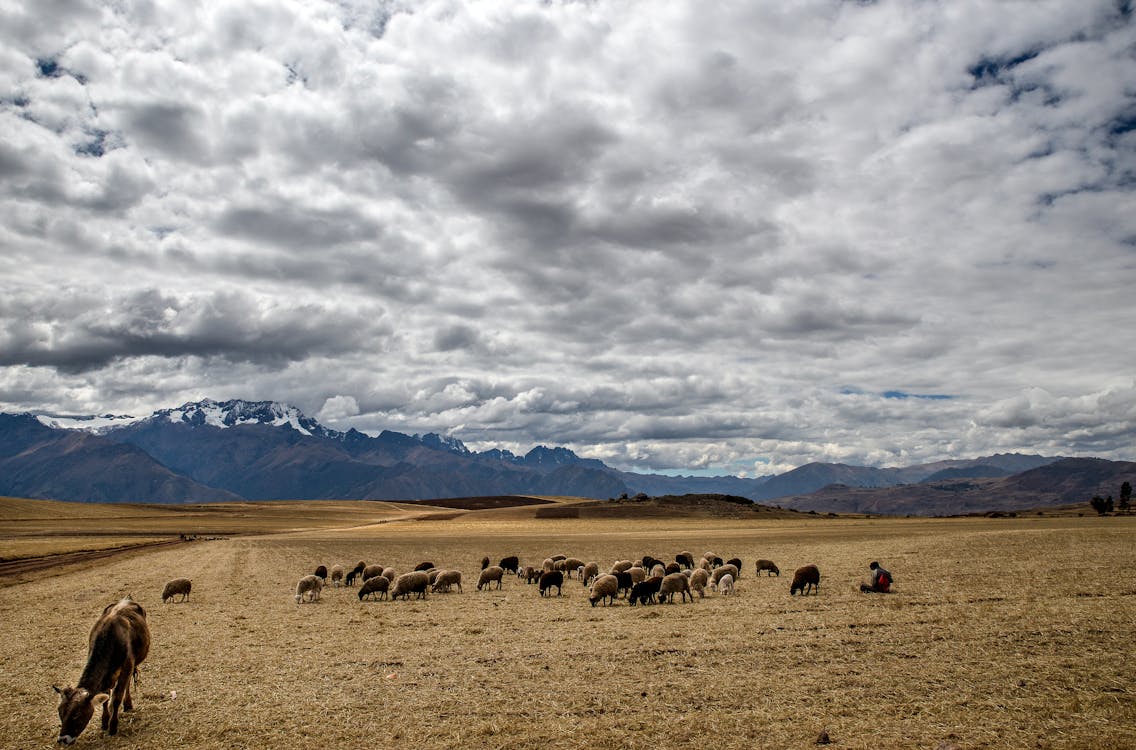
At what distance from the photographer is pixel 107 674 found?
11852 millimetres

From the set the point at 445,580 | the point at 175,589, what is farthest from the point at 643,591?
the point at 175,589

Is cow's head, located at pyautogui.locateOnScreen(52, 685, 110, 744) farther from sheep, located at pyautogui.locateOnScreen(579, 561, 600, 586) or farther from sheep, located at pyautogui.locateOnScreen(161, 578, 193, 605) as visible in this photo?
sheep, located at pyautogui.locateOnScreen(579, 561, 600, 586)

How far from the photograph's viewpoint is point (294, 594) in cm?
3041

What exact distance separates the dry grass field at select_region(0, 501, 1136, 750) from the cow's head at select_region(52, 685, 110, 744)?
0.94m

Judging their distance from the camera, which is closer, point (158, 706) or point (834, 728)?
point (834, 728)

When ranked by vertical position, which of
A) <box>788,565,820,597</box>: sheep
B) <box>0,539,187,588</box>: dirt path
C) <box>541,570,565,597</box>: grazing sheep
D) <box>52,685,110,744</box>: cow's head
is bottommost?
<box>0,539,187,588</box>: dirt path

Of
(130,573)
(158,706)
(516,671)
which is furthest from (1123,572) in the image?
(130,573)

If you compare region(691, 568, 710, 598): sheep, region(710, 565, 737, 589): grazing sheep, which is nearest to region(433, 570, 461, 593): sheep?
region(691, 568, 710, 598): sheep

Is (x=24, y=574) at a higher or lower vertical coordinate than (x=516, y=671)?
lower

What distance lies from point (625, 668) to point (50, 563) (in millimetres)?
54652

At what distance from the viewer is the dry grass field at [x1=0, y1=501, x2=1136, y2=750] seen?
11398mm

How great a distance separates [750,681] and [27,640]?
69.4ft

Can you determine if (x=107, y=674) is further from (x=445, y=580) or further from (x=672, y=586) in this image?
(x=445, y=580)

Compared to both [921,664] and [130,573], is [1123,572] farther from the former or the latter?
[130,573]
